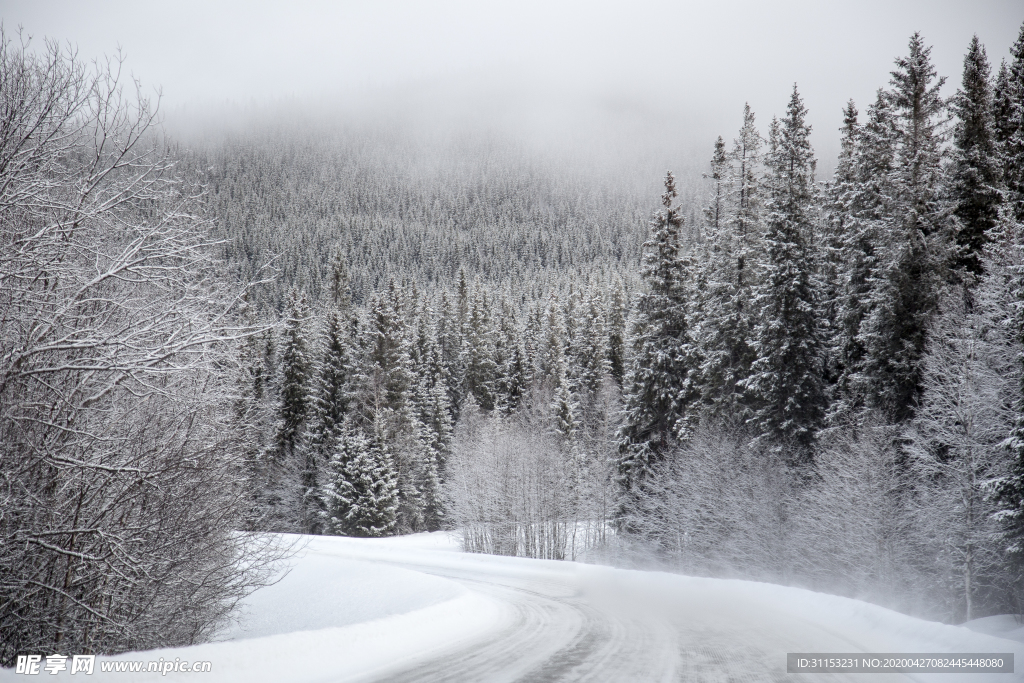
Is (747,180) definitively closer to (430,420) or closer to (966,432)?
(966,432)

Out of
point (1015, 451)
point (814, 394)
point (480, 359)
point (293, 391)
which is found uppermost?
point (480, 359)

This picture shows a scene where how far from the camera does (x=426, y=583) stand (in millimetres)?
19094

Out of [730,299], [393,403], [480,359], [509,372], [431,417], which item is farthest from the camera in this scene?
[480,359]

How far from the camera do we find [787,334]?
27.2m

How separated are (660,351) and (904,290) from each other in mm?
10943

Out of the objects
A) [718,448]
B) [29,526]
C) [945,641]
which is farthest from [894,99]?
[29,526]

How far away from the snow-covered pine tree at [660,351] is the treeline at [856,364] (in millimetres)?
110

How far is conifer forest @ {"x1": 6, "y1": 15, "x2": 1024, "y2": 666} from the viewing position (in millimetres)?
7449

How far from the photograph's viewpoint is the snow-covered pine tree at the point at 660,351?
32.1 metres

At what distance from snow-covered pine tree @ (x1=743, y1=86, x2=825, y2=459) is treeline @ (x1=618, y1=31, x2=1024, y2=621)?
0.09 metres

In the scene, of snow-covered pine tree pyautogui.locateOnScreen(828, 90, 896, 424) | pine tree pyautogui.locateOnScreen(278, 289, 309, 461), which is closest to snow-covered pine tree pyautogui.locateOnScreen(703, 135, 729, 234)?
snow-covered pine tree pyautogui.locateOnScreen(828, 90, 896, 424)

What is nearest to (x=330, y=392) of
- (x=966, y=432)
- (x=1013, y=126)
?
(x=966, y=432)

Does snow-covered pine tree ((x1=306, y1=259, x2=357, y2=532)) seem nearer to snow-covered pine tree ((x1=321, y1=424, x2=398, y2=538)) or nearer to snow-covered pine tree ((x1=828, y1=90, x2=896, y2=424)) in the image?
snow-covered pine tree ((x1=321, y1=424, x2=398, y2=538))

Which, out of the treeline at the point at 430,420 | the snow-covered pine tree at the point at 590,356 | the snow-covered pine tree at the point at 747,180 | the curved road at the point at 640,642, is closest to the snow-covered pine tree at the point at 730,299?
the snow-covered pine tree at the point at 747,180
